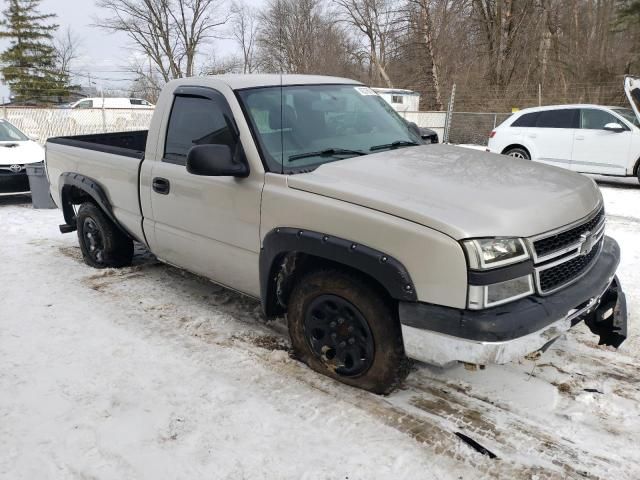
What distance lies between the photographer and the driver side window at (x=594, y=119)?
10266 mm

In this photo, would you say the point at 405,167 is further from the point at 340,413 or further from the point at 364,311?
the point at 340,413

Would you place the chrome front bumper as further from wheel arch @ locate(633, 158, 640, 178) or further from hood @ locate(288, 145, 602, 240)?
wheel arch @ locate(633, 158, 640, 178)

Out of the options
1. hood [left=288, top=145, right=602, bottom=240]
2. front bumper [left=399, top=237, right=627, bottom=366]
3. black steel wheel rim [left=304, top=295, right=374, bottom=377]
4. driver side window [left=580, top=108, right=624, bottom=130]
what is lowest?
black steel wheel rim [left=304, top=295, right=374, bottom=377]

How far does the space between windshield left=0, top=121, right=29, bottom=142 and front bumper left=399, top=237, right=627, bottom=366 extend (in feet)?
31.1

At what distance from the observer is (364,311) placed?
292 centimetres

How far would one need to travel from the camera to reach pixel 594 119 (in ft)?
34.2

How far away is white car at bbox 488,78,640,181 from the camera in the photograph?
9.96 meters

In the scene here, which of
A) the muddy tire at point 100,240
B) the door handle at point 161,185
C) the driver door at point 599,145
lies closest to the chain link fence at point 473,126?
the driver door at point 599,145

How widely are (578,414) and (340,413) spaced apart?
133cm

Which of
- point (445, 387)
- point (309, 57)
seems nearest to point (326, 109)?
point (445, 387)

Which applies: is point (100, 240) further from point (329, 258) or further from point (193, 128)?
point (329, 258)

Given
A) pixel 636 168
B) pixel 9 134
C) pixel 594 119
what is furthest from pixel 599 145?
pixel 9 134

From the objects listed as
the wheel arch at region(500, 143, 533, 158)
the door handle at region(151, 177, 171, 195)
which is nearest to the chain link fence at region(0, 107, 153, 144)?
the wheel arch at region(500, 143, 533, 158)

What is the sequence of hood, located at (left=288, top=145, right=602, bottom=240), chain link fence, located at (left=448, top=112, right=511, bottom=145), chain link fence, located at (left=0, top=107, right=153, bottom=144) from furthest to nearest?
chain link fence, located at (left=448, top=112, right=511, bottom=145), chain link fence, located at (left=0, top=107, right=153, bottom=144), hood, located at (left=288, top=145, right=602, bottom=240)
